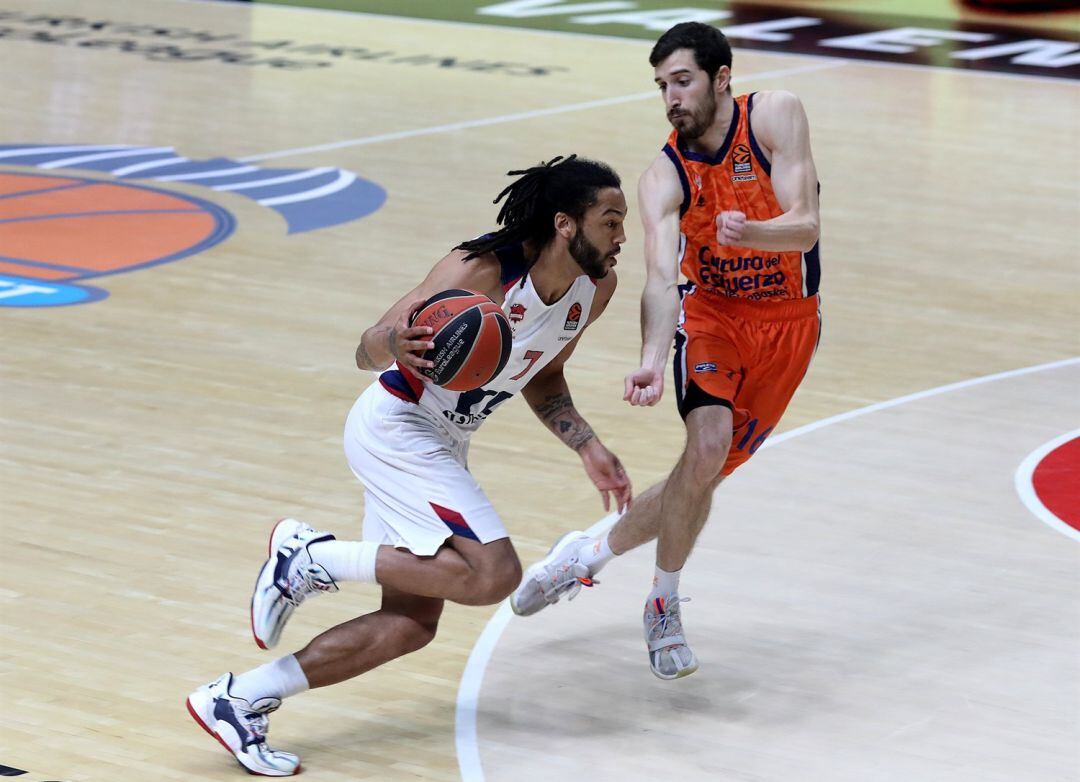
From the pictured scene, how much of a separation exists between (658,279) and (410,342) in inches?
38.5

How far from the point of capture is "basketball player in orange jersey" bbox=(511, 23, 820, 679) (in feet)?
17.3

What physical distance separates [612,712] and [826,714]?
0.62 meters

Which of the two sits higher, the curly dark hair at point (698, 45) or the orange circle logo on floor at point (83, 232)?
the curly dark hair at point (698, 45)

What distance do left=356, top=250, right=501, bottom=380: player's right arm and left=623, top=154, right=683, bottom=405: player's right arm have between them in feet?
1.58

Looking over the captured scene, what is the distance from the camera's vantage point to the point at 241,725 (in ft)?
15.0

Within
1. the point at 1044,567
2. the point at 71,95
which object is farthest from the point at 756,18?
the point at 1044,567

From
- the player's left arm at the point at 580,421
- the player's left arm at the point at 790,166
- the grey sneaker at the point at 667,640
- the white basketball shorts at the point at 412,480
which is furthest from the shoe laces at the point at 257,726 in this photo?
the player's left arm at the point at 790,166

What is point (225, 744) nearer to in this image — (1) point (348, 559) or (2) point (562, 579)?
(1) point (348, 559)

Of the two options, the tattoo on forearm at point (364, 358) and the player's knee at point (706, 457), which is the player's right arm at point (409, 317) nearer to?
the tattoo on forearm at point (364, 358)

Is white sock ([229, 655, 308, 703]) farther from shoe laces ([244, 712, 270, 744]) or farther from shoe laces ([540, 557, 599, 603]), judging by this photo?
shoe laces ([540, 557, 599, 603])

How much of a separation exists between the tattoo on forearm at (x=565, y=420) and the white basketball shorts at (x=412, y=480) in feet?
1.20

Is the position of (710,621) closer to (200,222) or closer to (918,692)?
(918,692)

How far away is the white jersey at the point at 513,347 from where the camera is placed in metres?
4.88

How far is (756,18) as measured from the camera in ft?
73.4
